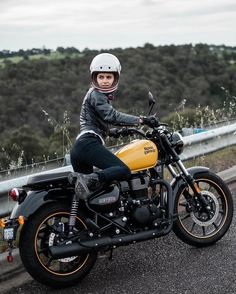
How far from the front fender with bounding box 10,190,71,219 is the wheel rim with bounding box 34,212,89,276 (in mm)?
131

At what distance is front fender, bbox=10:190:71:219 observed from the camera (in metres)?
4.25

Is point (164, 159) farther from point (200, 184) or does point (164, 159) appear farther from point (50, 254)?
point (50, 254)

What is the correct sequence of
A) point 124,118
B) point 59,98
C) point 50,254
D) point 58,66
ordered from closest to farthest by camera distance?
point 50,254 < point 124,118 < point 59,98 < point 58,66

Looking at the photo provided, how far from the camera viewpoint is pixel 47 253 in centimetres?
440

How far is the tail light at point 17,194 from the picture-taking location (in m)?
4.21

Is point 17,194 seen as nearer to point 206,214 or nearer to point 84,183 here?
point 84,183

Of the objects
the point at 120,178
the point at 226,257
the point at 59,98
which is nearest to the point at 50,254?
the point at 120,178

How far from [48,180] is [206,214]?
66.6 inches

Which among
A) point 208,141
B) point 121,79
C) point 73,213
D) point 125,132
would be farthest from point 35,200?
point 121,79


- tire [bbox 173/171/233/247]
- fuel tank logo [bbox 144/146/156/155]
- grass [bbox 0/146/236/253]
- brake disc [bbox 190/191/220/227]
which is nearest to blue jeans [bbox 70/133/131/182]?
fuel tank logo [bbox 144/146/156/155]

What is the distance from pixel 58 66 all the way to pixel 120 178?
40.2 m

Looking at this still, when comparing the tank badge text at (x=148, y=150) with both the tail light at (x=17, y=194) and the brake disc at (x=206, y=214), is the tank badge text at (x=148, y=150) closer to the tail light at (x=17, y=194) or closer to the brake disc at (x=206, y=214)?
the brake disc at (x=206, y=214)

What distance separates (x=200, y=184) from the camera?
208 inches

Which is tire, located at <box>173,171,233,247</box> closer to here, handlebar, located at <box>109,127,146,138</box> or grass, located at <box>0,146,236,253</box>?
handlebar, located at <box>109,127,146,138</box>
